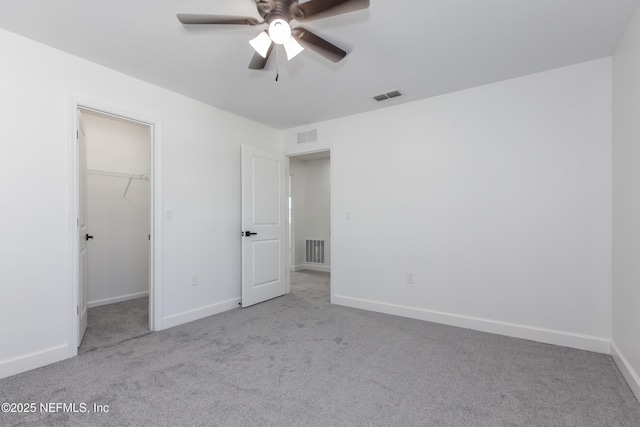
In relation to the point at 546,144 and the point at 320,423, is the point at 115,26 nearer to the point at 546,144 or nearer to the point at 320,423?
the point at 320,423

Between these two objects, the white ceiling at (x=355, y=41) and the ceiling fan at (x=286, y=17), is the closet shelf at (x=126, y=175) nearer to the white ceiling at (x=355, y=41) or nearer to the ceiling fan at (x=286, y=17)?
the white ceiling at (x=355, y=41)

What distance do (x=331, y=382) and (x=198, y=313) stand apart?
198 cm

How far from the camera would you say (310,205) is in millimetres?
6699

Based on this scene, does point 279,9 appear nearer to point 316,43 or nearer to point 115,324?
point 316,43

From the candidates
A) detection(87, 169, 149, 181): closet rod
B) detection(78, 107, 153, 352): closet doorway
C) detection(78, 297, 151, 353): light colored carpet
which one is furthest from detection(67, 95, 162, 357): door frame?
detection(87, 169, 149, 181): closet rod

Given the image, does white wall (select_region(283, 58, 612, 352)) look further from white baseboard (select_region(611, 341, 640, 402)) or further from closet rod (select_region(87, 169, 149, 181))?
closet rod (select_region(87, 169, 149, 181))

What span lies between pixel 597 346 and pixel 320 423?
2.47m

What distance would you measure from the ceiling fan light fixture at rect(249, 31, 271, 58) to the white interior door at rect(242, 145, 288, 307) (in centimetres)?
204

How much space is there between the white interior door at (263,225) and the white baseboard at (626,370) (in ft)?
11.5

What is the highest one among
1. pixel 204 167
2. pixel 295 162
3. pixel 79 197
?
pixel 295 162

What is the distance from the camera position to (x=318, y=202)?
657 cm

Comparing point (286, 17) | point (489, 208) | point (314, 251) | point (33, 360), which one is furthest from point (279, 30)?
point (314, 251)

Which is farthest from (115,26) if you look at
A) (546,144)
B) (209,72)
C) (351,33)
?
(546,144)

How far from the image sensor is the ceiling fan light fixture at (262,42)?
188 cm
